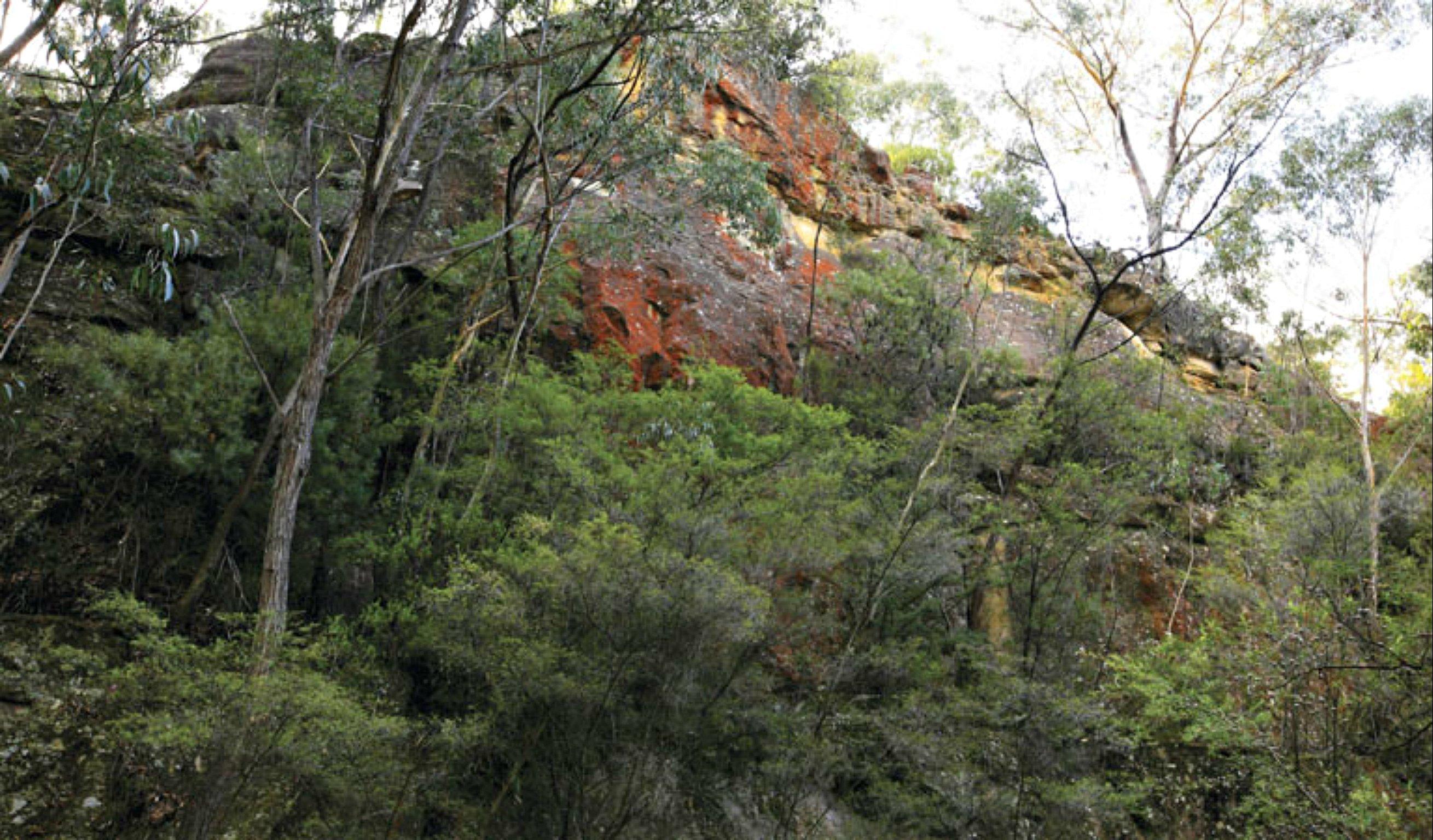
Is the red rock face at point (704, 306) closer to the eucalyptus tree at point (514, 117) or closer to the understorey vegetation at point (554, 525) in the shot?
the understorey vegetation at point (554, 525)

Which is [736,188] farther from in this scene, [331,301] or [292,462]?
[292,462]

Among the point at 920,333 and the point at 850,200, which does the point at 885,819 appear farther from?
the point at 850,200

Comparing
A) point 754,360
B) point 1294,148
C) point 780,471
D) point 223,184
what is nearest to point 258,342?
point 223,184

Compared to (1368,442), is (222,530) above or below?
below

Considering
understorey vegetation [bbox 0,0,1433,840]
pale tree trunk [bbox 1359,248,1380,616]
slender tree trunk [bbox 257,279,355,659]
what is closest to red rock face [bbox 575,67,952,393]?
understorey vegetation [bbox 0,0,1433,840]

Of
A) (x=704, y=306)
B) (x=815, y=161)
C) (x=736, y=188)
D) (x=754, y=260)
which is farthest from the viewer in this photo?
(x=815, y=161)

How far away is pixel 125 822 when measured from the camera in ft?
24.1

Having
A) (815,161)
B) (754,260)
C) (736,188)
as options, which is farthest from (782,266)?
(736,188)

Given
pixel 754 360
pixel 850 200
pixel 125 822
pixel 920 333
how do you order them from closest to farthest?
pixel 125 822
pixel 754 360
pixel 920 333
pixel 850 200

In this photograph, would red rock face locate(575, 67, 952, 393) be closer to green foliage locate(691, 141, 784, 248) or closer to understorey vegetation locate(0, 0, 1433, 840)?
understorey vegetation locate(0, 0, 1433, 840)

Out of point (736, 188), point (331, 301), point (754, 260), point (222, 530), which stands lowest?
point (222, 530)

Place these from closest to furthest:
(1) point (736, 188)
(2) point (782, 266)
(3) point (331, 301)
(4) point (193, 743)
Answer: (4) point (193, 743) < (3) point (331, 301) < (1) point (736, 188) < (2) point (782, 266)

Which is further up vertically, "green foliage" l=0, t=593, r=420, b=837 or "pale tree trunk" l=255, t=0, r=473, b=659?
"pale tree trunk" l=255, t=0, r=473, b=659

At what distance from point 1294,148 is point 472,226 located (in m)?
15.2
